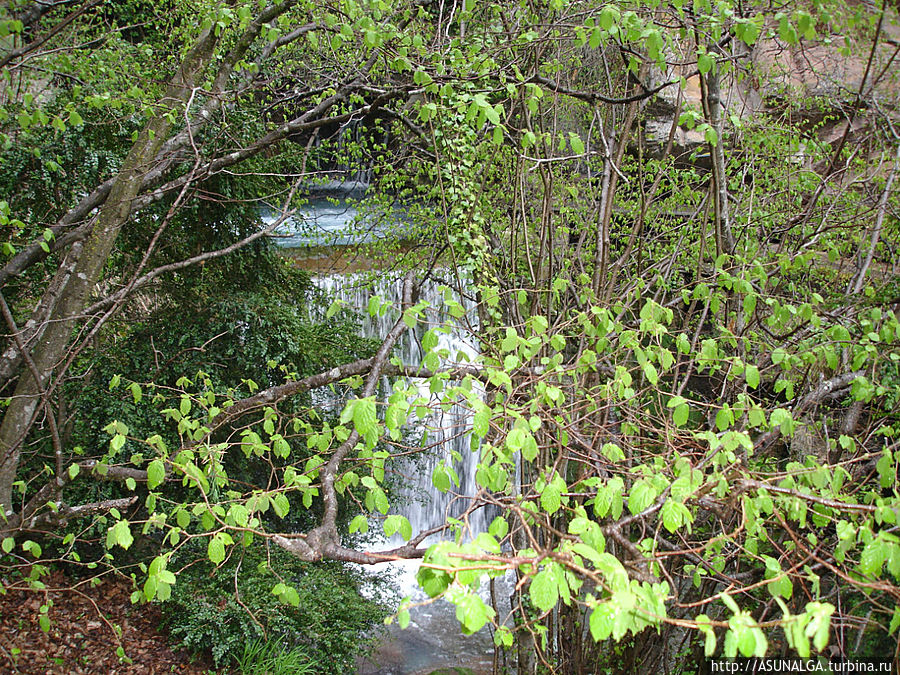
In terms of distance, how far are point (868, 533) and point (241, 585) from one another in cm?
453

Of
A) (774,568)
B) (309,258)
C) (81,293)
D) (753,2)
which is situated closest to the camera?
(774,568)

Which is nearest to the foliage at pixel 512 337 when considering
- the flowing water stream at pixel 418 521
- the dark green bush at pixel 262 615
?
the dark green bush at pixel 262 615

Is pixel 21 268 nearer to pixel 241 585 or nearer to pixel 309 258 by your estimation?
pixel 241 585

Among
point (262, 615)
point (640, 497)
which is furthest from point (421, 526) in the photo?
point (640, 497)

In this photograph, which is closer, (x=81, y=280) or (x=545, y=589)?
(x=545, y=589)

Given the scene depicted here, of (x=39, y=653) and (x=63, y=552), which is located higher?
(x=63, y=552)

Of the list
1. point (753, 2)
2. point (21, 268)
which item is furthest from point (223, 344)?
point (753, 2)

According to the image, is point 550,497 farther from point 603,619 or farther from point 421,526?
point 421,526

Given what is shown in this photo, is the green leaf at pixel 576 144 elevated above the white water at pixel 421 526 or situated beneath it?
elevated above

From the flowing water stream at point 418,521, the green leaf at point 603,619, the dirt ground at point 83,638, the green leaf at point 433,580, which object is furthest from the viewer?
the flowing water stream at point 418,521

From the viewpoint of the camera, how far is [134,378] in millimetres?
5367

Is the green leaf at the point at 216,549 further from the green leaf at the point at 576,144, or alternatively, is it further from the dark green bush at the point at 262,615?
the dark green bush at the point at 262,615

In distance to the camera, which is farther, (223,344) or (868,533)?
(223,344)

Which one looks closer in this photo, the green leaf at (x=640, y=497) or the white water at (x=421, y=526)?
the green leaf at (x=640, y=497)
